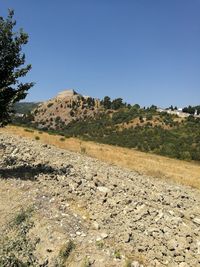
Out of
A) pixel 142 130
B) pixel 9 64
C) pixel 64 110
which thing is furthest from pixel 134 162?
pixel 64 110

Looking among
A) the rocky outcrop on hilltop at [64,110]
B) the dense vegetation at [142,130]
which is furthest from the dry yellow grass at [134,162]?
the rocky outcrop on hilltop at [64,110]

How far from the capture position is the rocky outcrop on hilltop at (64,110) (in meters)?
113

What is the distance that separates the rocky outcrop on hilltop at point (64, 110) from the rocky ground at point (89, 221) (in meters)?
86.2

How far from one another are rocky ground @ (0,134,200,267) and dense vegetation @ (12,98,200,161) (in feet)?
120

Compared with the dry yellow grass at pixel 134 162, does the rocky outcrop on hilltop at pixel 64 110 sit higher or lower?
higher

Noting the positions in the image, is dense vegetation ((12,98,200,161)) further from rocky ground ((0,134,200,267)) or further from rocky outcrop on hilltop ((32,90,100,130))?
rocky ground ((0,134,200,267))

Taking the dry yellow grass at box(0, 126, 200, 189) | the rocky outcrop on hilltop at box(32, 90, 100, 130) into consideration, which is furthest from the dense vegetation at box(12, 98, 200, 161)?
the dry yellow grass at box(0, 126, 200, 189)

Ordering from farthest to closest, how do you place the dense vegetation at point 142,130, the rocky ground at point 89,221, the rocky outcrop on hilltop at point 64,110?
the rocky outcrop on hilltop at point 64,110, the dense vegetation at point 142,130, the rocky ground at point 89,221

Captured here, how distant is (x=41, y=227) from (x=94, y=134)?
73549 mm

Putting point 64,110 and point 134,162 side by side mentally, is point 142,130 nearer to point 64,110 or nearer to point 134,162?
point 64,110

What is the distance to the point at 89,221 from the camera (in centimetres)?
1662

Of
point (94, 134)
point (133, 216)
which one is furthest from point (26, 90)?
point (94, 134)

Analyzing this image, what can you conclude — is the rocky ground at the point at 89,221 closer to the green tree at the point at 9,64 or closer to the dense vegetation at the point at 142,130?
the green tree at the point at 9,64

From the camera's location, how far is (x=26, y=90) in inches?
846
